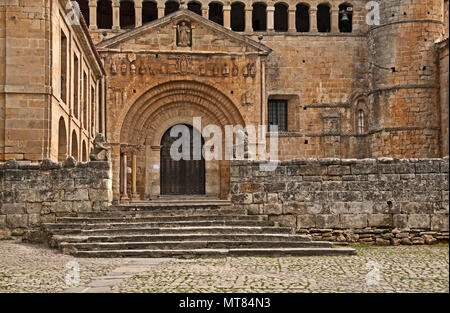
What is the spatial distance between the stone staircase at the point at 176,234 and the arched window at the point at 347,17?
17.3 meters

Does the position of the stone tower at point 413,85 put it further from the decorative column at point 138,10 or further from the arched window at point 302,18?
the decorative column at point 138,10

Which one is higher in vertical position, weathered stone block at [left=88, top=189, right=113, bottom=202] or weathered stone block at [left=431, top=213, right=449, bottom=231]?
weathered stone block at [left=88, top=189, right=113, bottom=202]

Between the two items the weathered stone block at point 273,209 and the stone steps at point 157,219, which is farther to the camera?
the weathered stone block at point 273,209

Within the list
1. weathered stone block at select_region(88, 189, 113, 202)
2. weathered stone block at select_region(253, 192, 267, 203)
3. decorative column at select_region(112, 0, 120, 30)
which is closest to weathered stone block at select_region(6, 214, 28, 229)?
weathered stone block at select_region(88, 189, 113, 202)

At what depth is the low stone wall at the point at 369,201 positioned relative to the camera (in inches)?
504

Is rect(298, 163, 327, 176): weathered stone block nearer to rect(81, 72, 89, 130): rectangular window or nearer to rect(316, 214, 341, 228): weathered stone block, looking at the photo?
rect(316, 214, 341, 228): weathered stone block

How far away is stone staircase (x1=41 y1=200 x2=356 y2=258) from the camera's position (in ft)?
35.3

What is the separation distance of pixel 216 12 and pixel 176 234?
20225mm

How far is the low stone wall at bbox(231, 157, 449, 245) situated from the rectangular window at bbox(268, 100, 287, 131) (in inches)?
558

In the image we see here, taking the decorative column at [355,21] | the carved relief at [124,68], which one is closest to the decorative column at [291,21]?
the decorative column at [355,21]

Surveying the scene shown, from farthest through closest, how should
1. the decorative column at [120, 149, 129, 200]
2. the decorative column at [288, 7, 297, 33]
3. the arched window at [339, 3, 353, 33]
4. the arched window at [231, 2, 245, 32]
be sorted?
the arched window at [231, 2, 245, 32], the arched window at [339, 3, 353, 33], the decorative column at [288, 7, 297, 33], the decorative column at [120, 149, 129, 200]

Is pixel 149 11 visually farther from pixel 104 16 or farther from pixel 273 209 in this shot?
pixel 273 209

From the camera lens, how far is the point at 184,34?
2353 centimetres

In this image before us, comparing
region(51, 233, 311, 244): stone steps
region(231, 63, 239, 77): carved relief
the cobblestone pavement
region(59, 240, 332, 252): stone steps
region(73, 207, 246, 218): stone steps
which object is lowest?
the cobblestone pavement
